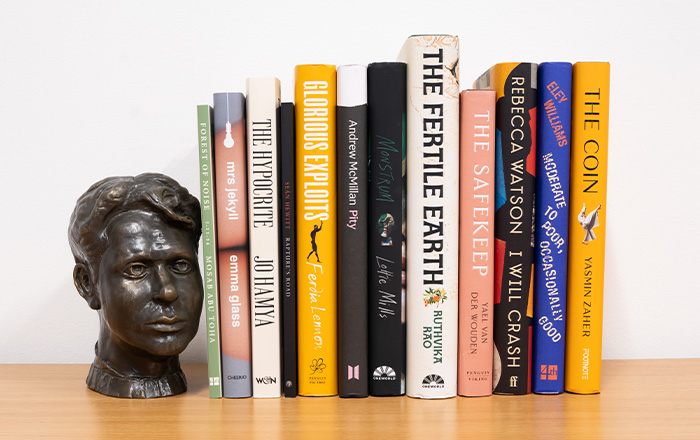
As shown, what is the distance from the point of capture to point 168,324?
77cm

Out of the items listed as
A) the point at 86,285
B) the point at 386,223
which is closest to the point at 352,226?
the point at 386,223

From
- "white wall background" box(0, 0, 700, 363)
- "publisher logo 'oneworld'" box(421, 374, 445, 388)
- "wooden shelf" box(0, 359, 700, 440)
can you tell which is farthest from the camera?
"white wall background" box(0, 0, 700, 363)

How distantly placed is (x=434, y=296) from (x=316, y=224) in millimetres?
172

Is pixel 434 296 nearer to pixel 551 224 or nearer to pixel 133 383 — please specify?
pixel 551 224

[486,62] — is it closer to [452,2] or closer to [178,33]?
[452,2]

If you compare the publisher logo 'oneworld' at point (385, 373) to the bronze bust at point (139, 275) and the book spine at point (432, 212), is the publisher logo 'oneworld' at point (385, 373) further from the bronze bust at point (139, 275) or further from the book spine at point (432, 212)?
the bronze bust at point (139, 275)

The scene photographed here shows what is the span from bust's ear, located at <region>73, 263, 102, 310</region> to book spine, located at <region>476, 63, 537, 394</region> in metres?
0.52

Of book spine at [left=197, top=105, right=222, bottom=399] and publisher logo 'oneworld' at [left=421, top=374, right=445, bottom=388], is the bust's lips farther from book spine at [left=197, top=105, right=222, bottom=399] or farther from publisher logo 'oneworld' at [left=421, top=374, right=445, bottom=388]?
publisher logo 'oneworld' at [left=421, top=374, right=445, bottom=388]

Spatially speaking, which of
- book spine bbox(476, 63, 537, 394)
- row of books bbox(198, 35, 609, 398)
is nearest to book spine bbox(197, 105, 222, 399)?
row of books bbox(198, 35, 609, 398)

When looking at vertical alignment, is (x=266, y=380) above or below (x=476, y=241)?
below

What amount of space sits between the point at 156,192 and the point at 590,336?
579mm

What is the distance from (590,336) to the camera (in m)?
0.79

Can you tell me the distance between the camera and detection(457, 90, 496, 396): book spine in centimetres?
77

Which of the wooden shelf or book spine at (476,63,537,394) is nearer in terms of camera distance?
the wooden shelf
